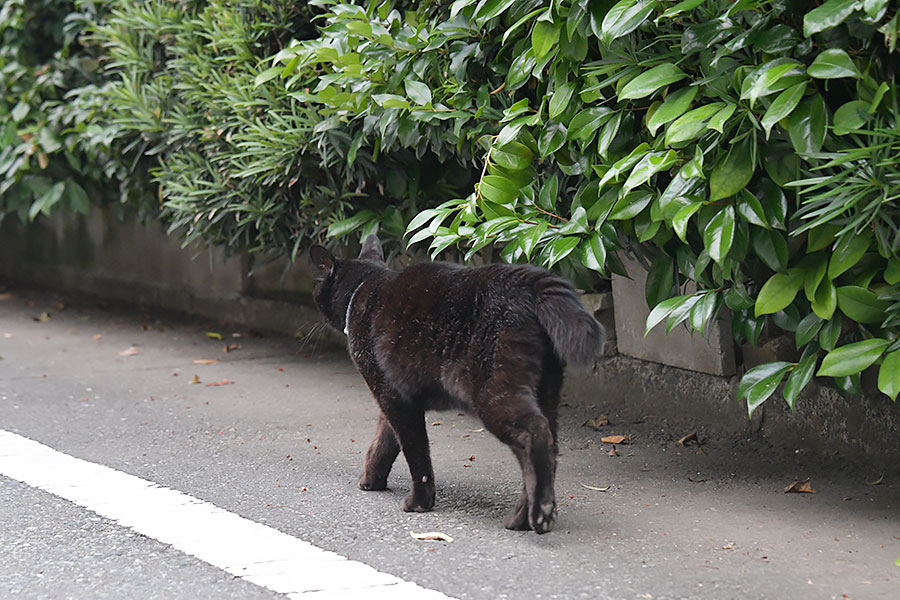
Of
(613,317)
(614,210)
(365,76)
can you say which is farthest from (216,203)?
(614,210)

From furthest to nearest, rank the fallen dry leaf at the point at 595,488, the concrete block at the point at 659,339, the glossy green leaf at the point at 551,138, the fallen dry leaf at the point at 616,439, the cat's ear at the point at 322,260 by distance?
the fallen dry leaf at the point at 616,439
the concrete block at the point at 659,339
the cat's ear at the point at 322,260
the fallen dry leaf at the point at 595,488
the glossy green leaf at the point at 551,138

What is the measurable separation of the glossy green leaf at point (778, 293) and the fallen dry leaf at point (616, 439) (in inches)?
57.9

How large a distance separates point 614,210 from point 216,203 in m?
3.17

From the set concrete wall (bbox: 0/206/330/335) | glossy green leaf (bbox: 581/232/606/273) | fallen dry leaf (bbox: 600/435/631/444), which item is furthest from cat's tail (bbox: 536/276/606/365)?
concrete wall (bbox: 0/206/330/335)

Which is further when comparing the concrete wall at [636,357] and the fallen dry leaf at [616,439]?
the fallen dry leaf at [616,439]

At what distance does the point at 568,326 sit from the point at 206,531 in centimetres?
145

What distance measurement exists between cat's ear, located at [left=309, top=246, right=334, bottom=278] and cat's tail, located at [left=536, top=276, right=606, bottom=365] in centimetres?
106

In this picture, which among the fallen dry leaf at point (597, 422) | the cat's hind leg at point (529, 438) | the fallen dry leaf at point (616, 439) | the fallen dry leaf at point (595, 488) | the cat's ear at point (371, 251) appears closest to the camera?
the cat's hind leg at point (529, 438)

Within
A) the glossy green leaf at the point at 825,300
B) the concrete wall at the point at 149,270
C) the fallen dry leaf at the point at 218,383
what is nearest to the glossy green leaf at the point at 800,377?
the glossy green leaf at the point at 825,300

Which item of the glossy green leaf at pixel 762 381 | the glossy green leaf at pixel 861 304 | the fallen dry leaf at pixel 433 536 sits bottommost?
the fallen dry leaf at pixel 433 536

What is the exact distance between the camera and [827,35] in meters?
3.19

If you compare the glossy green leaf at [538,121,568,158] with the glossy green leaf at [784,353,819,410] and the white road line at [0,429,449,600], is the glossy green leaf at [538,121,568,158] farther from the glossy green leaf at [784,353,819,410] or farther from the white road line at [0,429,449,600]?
the white road line at [0,429,449,600]

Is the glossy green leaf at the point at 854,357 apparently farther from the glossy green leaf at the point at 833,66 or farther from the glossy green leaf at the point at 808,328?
the glossy green leaf at the point at 833,66

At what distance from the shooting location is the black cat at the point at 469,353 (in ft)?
11.5
